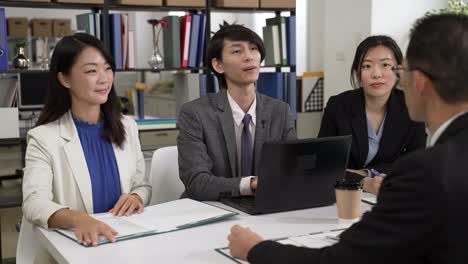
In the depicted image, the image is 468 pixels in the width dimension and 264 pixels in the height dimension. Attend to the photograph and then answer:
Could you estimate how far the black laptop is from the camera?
156 centimetres

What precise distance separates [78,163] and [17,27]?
438cm

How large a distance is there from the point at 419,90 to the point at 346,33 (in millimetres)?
4287

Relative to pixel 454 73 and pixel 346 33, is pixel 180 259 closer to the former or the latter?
pixel 454 73

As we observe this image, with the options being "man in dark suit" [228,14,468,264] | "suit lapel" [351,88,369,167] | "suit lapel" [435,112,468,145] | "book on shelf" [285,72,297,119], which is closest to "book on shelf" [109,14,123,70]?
"book on shelf" [285,72,297,119]

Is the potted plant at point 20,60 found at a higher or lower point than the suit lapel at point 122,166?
higher

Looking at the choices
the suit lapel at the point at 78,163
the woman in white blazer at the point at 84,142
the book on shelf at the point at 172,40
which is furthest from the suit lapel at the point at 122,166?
the book on shelf at the point at 172,40

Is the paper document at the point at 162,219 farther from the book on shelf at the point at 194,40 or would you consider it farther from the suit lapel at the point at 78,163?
the book on shelf at the point at 194,40

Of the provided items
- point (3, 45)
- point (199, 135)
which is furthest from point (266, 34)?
point (199, 135)

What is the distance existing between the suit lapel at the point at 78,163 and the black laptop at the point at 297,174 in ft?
1.54

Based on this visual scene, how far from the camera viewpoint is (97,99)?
1911 millimetres

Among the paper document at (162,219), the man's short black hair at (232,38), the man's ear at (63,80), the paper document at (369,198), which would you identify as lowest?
the paper document at (369,198)

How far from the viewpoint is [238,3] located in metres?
3.73

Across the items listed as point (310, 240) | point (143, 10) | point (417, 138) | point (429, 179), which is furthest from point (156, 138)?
point (429, 179)

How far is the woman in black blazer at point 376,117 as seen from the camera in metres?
2.28
